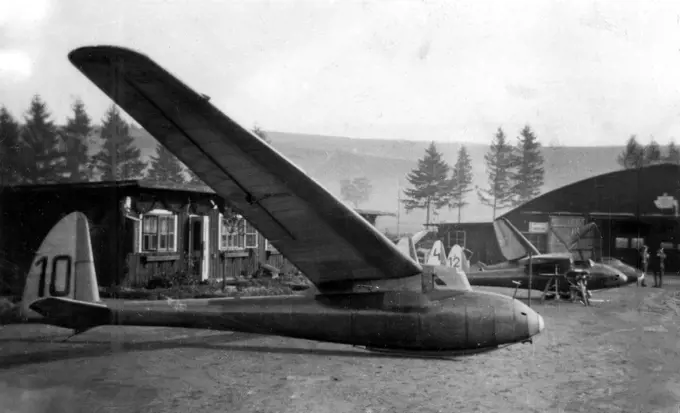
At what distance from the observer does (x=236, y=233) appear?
10945mm

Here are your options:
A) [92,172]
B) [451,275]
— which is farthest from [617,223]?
[92,172]

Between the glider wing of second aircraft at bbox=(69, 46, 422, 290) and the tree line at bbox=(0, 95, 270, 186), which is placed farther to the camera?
the tree line at bbox=(0, 95, 270, 186)

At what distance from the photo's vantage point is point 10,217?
7.23 metres

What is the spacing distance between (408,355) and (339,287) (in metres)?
0.92

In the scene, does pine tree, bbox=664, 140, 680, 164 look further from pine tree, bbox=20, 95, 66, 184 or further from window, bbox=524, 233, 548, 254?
pine tree, bbox=20, 95, 66, 184

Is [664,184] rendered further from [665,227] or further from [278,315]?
[278,315]

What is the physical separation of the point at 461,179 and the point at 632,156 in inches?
115

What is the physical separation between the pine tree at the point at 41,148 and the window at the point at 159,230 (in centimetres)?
211

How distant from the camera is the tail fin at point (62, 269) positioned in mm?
4977

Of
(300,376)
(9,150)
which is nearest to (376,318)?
(300,376)

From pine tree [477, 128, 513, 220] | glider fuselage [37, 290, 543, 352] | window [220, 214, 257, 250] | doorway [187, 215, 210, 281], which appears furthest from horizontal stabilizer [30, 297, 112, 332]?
window [220, 214, 257, 250]

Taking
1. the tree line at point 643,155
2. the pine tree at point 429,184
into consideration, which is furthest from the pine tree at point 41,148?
the tree line at point 643,155

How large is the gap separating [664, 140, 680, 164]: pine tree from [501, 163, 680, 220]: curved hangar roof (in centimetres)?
24

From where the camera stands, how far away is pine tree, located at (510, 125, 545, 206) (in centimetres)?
545
